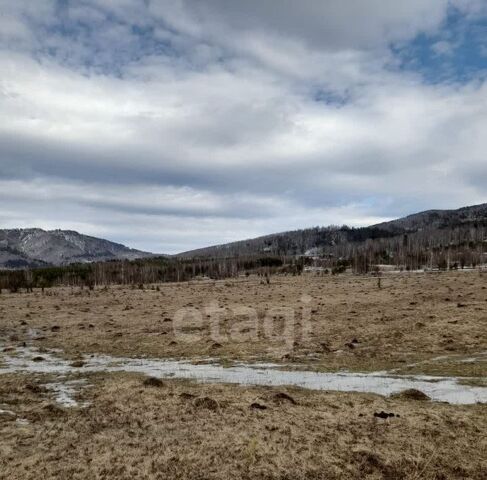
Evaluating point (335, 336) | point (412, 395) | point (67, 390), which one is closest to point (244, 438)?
point (412, 395)

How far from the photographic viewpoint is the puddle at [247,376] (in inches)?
621

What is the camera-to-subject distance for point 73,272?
192500mm

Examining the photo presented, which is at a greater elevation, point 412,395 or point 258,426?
point 412,395

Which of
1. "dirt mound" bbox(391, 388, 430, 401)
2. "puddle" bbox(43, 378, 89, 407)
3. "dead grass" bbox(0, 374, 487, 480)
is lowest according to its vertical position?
"puddle" bbox(43, 378, 89, 407)

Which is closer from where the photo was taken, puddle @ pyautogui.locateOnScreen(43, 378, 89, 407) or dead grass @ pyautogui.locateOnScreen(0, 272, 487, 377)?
puddle @ pyautogui.locateOnScreen(43, 378, 89, 407)

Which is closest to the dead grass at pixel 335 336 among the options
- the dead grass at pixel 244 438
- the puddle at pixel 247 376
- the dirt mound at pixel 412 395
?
the puddle at pixel 247 376

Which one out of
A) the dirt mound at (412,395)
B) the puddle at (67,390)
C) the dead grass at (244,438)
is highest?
the dirt mound at (412,395)

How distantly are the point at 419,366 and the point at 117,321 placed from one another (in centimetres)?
2924

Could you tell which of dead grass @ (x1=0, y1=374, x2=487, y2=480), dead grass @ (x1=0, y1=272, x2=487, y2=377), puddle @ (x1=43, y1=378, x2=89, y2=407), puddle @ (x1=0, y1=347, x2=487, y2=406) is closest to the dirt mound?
puddle @ (x1=0, y1=347, x2=487, y2=406)

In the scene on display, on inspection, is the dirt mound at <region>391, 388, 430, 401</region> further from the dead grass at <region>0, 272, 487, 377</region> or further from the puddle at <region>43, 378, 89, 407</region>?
the puddle at <region>43, 378, 89, 407</region>

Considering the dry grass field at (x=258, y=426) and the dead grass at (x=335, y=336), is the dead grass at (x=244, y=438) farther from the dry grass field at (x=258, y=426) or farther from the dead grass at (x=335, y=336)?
the dead grass at (x=335, y=336)

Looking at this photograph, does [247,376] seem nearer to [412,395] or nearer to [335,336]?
[412,395]

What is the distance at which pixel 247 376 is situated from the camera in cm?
1961

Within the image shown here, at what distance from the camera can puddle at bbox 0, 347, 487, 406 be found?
15.8 metres
